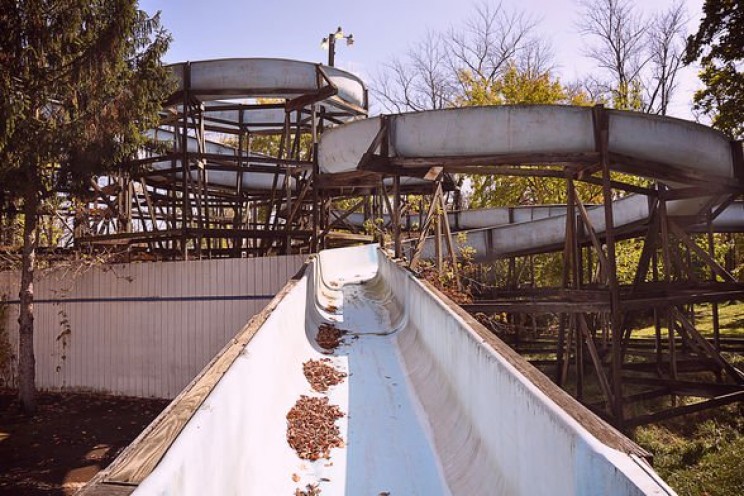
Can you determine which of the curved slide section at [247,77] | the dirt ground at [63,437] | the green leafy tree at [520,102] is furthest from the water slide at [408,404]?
the green leafy tree at [520,102]

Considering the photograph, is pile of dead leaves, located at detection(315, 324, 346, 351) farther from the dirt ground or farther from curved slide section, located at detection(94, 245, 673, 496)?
the dirt ground

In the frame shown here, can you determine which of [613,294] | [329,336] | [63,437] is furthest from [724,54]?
[63,437]

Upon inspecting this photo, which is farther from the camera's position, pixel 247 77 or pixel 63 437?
pixel 247 77

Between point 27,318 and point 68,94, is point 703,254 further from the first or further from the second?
point 27,318

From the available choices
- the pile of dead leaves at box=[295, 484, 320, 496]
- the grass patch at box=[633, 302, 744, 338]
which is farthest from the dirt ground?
the grass patch at box=[633, 302, 744, 338]

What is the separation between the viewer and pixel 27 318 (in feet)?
37.4

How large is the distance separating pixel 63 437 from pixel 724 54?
18.3 metres

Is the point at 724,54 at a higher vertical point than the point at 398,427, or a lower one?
higher

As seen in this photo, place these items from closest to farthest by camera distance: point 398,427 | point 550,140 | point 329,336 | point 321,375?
point 398,427, point 321,375, point 329,336, point 550,140

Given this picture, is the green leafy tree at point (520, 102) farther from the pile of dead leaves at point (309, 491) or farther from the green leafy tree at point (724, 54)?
the pile of dead leaves at point (309, 491)

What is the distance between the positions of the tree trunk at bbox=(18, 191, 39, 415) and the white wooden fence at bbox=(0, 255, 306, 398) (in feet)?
2.04

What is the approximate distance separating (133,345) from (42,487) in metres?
4.12

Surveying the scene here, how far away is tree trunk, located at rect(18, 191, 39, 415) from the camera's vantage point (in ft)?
35.9

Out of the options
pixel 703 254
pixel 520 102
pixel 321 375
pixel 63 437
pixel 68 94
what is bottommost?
pixel 63 437
